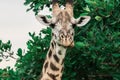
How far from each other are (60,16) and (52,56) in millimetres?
953

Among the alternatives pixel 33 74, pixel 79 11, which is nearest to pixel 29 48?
pixel 33 74

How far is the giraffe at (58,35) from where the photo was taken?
11.1 metres

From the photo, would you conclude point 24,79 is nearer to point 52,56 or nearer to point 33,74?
point 33,74

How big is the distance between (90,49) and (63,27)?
1278 millimetres

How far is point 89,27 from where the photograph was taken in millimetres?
13102

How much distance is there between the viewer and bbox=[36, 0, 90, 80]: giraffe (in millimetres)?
11117

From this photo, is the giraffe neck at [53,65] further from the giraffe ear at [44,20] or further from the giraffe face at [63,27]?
the giraffe ear at [44,20]

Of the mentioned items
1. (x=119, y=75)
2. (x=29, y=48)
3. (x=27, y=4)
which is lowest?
(x=119, y=75)

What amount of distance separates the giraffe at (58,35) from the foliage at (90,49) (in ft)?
2.54

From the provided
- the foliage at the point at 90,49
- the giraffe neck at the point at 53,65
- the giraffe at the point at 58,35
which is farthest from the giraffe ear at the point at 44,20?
the foliage at the point at 90,49

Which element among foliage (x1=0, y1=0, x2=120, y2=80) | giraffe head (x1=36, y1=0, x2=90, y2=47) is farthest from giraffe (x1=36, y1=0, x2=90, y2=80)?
foliage (x1=0, y1=0, x2=120, y2=80)

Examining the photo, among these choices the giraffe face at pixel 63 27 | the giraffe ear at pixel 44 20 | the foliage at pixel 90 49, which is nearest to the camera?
the giraffe face at pixel 63 27

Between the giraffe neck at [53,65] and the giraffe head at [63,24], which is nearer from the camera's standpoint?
the giraffe head at [63,24]

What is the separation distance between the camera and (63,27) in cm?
1121
